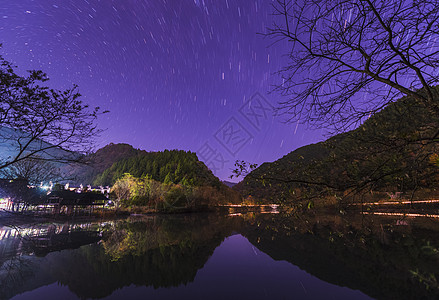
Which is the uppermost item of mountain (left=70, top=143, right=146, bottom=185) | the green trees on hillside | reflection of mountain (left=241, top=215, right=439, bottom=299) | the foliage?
mountain (left=70, top=143, right=146, bottom=185)

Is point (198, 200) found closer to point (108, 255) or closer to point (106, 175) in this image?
point (108, 255)

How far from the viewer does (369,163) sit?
3203mm

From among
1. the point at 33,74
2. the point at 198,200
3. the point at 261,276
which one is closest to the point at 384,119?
the point at 261,276

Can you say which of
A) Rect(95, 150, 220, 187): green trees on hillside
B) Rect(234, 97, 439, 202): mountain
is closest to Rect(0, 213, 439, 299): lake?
Rect(234, 97, 439, 202): mountain

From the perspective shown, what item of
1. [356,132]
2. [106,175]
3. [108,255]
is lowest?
[108,255]

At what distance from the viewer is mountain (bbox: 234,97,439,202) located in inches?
111

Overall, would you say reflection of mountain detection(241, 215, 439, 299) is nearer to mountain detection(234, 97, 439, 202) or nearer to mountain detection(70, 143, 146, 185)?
mountain detection(234, 97, 439, 202)

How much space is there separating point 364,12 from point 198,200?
167 ft

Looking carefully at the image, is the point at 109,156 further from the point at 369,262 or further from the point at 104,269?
the point at 369,262

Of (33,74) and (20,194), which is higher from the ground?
(33,74)

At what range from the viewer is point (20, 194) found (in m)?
25.9

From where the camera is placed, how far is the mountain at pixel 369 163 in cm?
282

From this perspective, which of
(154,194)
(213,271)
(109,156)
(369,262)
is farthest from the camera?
(109,156)

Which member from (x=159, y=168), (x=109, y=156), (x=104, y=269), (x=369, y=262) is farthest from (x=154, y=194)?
(x=109, y=156)
